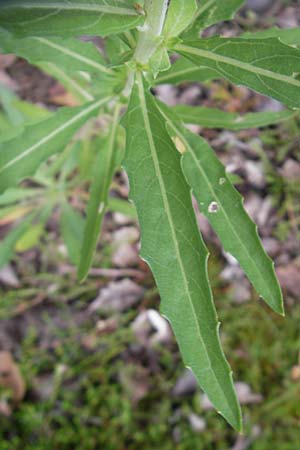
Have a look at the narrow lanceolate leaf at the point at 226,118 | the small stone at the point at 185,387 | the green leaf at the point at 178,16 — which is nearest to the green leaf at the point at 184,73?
the narrow lanceolate leaf at the point at 226,118

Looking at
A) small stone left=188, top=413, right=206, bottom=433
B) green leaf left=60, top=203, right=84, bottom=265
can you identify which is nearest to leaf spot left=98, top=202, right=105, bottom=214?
green leaf left=60, top=203, right=84, bottom=265

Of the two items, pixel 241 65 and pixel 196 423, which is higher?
pixel 241 65

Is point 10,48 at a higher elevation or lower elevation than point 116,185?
higher

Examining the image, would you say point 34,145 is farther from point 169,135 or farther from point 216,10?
point 216,10

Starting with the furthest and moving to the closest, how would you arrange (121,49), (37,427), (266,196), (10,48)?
(266,196), (37,427), (121,49), (10,48)

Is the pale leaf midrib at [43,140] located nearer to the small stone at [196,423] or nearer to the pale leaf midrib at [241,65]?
→ the pale leaf midrib at [241,65]

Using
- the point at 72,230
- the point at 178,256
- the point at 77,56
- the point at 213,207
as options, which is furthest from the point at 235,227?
the point at 72,230

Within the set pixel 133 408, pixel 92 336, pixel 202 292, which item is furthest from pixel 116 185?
pixel 202 292

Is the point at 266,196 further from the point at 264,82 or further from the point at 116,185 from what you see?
the point at 264,82
